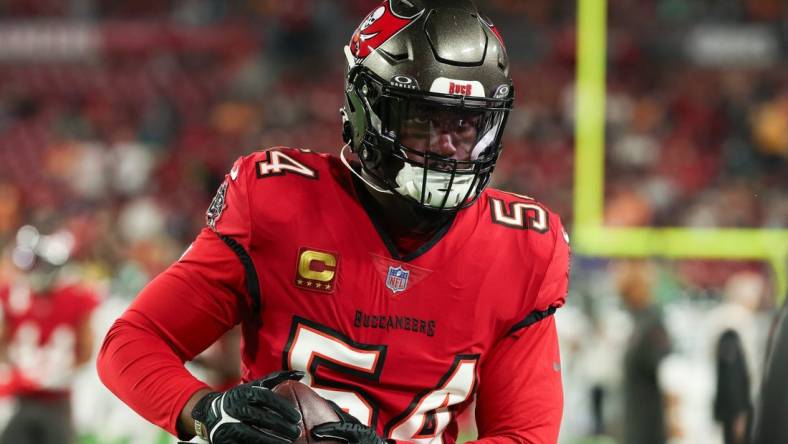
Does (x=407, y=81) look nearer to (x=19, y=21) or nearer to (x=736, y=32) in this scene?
(x=736, y=32)

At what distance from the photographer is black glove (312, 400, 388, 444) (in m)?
1.69

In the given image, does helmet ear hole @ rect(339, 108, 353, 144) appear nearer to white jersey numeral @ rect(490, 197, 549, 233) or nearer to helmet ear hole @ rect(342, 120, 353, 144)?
helmet ear hole @ rect(342, 120, 353, 144)

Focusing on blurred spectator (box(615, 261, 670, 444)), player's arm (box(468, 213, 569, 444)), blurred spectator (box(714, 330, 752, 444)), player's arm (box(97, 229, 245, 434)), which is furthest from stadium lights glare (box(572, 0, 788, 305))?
player's arm (box(97, 229, 245, 434))

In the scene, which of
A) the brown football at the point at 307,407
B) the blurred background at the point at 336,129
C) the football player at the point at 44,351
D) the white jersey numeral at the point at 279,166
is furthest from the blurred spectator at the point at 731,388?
the football player at the point at 44,351

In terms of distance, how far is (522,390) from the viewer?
201 cm

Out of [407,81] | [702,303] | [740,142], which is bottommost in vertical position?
[702,303]

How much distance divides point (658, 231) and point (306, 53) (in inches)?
203

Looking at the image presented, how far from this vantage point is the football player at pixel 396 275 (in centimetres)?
195

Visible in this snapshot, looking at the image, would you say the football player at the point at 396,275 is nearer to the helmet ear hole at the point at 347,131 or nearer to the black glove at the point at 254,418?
the helmet ear hole at the point at 347,131

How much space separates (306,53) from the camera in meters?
12.1

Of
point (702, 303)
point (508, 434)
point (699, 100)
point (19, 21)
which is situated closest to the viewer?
point (508, 434)

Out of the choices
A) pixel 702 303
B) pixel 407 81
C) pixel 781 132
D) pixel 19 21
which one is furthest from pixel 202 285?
pixel 19 21

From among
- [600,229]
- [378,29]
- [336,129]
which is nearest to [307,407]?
[378,29]

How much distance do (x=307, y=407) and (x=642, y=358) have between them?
187 inches
